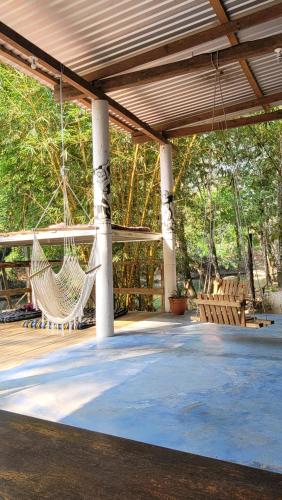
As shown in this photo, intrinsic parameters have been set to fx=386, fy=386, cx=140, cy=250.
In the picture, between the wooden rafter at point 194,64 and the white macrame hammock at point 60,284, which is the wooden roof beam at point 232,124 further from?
the white macrame hammock at point 60,284

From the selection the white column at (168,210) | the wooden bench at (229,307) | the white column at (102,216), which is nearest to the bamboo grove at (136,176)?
the white column at (168,210)

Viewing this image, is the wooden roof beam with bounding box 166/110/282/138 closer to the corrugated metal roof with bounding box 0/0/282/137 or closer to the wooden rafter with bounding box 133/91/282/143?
the wooden rafter with bounding box 133/91/282/143

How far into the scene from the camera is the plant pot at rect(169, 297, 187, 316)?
237 inches

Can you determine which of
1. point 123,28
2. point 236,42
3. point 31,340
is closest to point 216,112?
point 236,42

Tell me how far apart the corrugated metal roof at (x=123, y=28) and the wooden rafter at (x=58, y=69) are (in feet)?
0.35

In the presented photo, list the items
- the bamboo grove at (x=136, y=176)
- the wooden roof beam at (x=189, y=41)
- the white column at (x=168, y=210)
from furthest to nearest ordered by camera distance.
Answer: the white column at (x=168, y=210) → the bamboo grove at (x=136, y=176) → the wooden roof beam at (x=189, y=41)

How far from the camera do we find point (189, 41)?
3822 mm

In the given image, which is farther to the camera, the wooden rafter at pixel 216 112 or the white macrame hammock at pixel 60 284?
the wooden rafter at pixel 216 112

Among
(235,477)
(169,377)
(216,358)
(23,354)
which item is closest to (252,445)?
(235,477)

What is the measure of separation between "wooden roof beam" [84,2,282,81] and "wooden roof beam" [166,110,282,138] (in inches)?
63.3

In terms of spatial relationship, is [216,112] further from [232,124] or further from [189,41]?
[189,41]

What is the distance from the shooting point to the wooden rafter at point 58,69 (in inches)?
135

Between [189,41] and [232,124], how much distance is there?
7.34ft

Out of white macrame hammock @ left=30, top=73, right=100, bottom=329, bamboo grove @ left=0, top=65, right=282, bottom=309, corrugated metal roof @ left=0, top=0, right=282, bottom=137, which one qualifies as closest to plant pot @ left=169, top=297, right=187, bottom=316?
bamboo grove @ left=0, top=65, right=282, bottom=309
